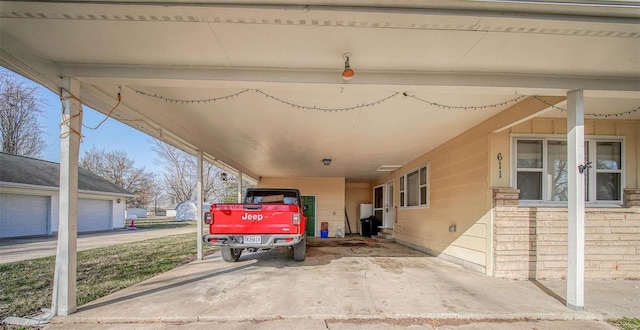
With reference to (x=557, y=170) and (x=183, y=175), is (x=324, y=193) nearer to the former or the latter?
(x=557, y=170)

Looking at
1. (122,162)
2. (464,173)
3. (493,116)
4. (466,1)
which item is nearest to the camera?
(466,1)

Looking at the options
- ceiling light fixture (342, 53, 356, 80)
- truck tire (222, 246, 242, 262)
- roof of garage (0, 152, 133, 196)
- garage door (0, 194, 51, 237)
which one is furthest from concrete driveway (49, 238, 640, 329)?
roof of garage (0, 152, 133, 196)

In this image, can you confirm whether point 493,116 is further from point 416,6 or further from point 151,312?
point 151,312

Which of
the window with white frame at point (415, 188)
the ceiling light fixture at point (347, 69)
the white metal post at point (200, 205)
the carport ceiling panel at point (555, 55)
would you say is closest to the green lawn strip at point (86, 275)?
the white metal post at point (200, 205)

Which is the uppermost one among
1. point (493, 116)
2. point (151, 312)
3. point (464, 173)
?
point (493, 116)

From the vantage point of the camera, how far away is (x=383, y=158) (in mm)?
9078

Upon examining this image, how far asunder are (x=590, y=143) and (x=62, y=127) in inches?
324

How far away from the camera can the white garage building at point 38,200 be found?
1277cm

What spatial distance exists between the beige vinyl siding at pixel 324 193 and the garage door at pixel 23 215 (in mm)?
10800

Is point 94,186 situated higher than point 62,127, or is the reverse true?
point 62,127

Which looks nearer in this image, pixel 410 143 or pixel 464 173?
pixel 464 173

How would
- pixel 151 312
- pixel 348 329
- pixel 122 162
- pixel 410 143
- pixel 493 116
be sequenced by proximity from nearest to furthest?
pixel 348 329
pixel 151 312
pixel 493 116
pixel 410 143
pixel 122 162

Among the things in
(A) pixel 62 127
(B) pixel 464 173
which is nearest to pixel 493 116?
(B) pixel 464 173

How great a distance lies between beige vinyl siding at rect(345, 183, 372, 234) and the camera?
15.7 meters
